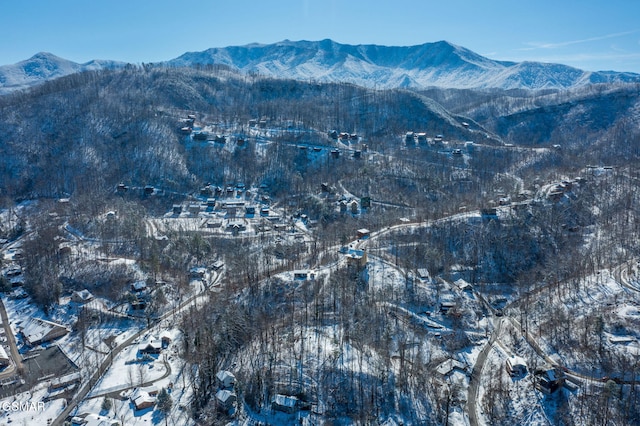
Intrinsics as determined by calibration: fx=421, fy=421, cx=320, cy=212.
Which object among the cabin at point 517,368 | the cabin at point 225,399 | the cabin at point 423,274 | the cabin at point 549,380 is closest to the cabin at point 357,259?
the cabin at point 423,274

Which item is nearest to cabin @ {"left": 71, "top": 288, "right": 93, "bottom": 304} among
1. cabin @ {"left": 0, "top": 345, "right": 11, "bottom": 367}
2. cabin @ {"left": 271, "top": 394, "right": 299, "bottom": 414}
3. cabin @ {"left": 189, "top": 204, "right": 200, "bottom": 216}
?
cabin @ {"left": 0, "top": 345, "right": 11, "bottom": 367}

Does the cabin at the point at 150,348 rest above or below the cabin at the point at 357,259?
below

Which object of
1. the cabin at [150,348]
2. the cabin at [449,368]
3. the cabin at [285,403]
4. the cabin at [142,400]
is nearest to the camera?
the cabin at [285,403]

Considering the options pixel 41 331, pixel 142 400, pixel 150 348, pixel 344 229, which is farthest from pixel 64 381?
pixel 344 229

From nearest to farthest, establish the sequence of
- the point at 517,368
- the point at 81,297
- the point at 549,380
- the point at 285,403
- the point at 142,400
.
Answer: the point at 285,403
the point at 142,400
the point at 549,380
the point at 517,368
the point at 81,297

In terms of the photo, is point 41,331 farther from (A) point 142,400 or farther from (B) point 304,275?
(B) point 304,275

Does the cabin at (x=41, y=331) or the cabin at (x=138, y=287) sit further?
the cabin at (x=138, y=287)

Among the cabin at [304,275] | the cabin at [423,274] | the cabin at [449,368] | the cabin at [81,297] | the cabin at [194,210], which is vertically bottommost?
the cabin at [449,368]

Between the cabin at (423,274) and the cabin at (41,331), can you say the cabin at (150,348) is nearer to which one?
the cabin at (41,331)

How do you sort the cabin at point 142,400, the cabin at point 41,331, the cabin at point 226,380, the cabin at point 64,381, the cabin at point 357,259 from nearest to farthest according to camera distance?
the cabin at point 142,400, the cabin at point 226,380, the cabin at point 64,381, the cabin at point 41,331, the cabin at point 357,259
